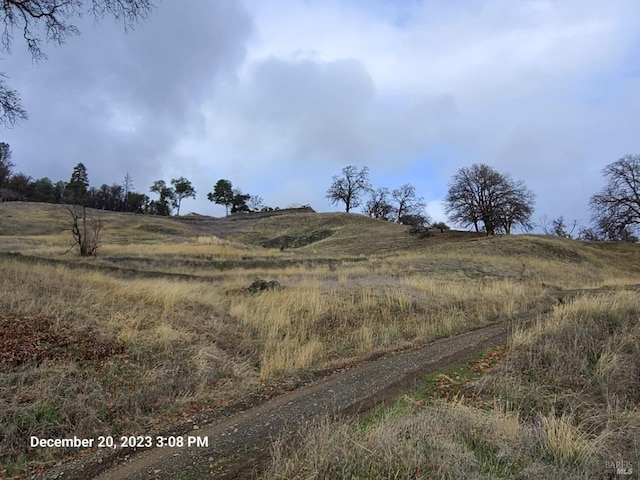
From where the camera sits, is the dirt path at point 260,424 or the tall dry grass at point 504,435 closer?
the tall dry grass at point 504,435

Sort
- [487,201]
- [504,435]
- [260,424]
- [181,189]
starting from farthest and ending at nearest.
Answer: [181,189] < [487,201] < [260,424] < [504,435]

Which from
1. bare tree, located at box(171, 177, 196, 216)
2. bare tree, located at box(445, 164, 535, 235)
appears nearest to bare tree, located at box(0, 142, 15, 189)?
bare tree, located at box(171, 177, 196, 216)

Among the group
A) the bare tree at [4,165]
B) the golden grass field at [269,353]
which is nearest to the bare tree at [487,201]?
the golden grass field at [269,353]

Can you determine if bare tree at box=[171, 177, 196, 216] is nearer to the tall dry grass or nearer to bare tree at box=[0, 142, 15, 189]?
bare tree at box=[0, 142, 15, 189]

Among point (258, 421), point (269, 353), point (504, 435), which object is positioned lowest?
point (258, 421)

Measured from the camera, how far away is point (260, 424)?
5.20m

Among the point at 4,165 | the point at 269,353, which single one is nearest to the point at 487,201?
the point at 269,353

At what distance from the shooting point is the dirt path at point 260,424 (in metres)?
4.18

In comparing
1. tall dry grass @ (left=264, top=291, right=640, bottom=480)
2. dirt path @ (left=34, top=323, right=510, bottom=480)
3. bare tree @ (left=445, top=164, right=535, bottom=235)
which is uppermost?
bare tree @ (left=445, top=164, right=535, bottom=235)

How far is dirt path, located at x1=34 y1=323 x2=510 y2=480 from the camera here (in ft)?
13.7

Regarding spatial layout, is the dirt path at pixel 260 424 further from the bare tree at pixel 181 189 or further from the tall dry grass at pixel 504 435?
the bare tree at pixel 181 189

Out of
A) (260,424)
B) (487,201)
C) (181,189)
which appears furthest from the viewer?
(181,189)

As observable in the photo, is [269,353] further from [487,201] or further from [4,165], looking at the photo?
[4,165]

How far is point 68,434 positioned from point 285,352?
160 inches
